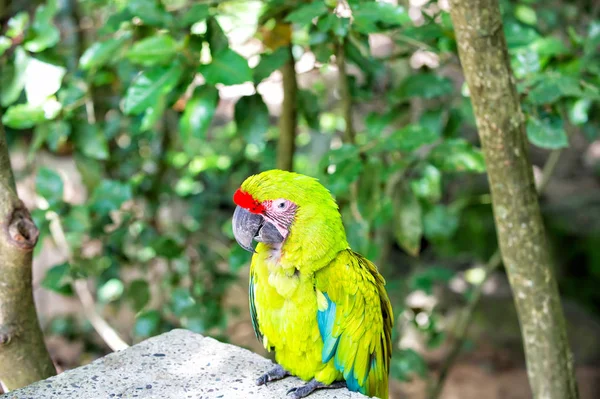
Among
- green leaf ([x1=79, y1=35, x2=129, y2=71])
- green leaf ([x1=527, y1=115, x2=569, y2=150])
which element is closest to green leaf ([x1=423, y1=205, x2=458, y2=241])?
green leaf ([x1=527, y1=115, x2=569, y2=150])

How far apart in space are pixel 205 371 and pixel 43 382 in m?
0.40

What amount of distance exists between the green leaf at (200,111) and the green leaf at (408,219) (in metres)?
0.74

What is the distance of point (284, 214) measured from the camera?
1.65 m

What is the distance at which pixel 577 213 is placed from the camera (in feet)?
16.3

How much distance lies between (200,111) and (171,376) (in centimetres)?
83

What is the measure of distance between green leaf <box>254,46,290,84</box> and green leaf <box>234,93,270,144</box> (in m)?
0.12

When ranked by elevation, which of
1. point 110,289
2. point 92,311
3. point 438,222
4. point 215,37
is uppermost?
point 215,37

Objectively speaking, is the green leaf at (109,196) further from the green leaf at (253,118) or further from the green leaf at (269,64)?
the green leaf at (269,64)

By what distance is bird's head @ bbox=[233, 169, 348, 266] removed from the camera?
5.38 feet

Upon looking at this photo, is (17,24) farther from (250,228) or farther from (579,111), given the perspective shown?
(579,111)

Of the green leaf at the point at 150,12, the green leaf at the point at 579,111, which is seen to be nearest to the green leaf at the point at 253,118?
the green leaf at the point at 150,12

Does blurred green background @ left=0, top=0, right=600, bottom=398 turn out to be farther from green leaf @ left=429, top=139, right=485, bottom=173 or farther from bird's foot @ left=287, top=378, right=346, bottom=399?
bird's foot @ left=287, top=378, right=346, bottom=399

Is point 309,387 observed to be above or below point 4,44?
below

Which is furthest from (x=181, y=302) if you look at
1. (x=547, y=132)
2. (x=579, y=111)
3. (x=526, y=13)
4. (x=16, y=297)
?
(x=526, y=13)
